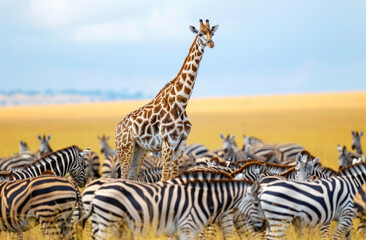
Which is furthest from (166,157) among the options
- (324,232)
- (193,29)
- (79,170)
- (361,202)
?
(361,202)

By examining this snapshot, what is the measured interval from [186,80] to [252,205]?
3556 millimetres

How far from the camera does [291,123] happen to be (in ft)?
184

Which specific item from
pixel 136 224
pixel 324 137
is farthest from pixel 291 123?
pixel 136 224

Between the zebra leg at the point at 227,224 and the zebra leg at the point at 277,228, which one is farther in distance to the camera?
the zebra leg at the point at 227,224

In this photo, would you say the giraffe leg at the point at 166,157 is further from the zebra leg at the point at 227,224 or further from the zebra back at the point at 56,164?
the zebra leg at the point at 227,224

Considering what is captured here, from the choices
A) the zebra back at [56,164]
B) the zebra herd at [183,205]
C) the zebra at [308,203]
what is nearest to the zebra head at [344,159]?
the zebra herd at [183,205]

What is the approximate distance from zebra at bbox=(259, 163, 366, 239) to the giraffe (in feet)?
9.09

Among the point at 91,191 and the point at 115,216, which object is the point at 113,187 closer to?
the point at 115,216

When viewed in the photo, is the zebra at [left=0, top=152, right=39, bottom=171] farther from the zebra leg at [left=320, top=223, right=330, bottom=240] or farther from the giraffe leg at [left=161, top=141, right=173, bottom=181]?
the zebra leg at [left=320, top=223, right=330, bottom=240]

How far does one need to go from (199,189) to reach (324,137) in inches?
1335

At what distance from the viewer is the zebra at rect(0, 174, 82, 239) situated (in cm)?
725

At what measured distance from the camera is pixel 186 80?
10344 mm

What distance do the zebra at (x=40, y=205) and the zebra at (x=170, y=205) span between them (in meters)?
0.44

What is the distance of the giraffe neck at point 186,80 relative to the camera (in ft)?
33.6
